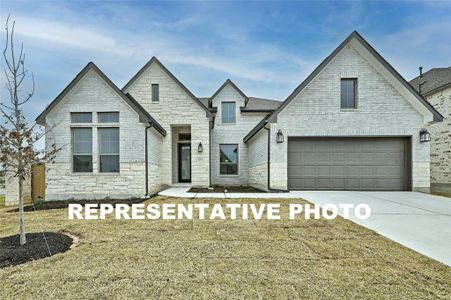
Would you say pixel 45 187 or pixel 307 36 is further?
pixel 307 36

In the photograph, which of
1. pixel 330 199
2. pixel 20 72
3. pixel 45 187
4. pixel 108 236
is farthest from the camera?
pixel 45 187

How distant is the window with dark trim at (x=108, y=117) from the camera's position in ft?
36.0

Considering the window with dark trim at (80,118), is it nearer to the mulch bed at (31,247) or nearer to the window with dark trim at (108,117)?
the window with dark trim at (108,117)

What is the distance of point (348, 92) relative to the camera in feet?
41.0

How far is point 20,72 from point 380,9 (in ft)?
48.1

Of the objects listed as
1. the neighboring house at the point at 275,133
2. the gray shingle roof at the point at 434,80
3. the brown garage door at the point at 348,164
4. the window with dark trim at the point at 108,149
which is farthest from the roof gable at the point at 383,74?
the window with dark trim at the point at 108,149

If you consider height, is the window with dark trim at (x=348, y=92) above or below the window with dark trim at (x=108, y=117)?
above

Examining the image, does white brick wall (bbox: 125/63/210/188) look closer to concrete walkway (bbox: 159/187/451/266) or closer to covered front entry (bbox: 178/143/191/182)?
covered front entry (bbox: 178/143/191/182)

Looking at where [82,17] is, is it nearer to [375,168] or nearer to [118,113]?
[118,113]

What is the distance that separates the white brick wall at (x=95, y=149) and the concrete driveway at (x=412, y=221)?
719 centimetres

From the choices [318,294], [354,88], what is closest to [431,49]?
[354,88]

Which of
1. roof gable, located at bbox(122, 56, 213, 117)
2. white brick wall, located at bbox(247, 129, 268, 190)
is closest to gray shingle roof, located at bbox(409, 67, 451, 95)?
white brick wall, located at bbox(247, 129, 268, 190)

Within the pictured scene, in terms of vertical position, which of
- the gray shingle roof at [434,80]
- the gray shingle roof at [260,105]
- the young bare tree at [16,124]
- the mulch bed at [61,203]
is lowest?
the mulch bed at [61,203]

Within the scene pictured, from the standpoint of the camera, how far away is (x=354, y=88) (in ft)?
41.1
